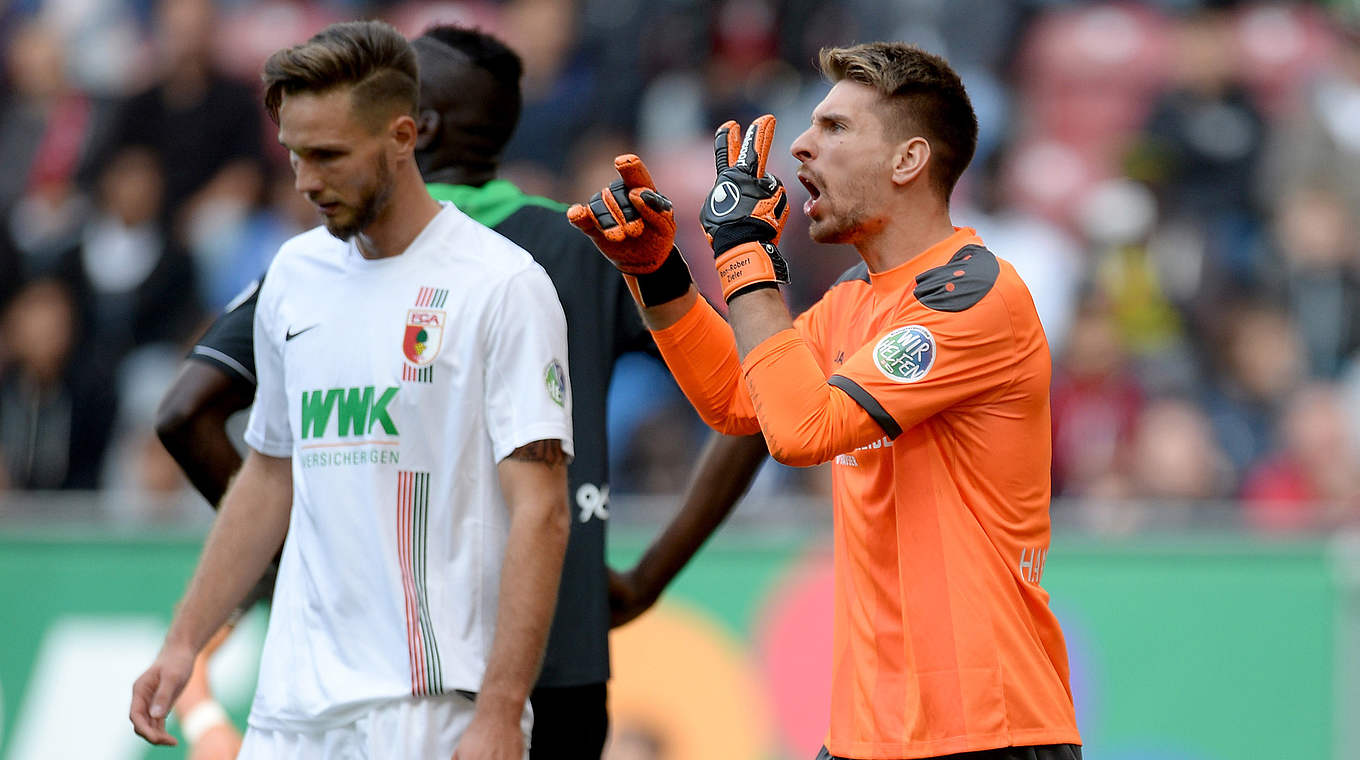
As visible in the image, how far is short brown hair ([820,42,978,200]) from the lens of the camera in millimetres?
→ 4027

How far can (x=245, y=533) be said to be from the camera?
4.21 m

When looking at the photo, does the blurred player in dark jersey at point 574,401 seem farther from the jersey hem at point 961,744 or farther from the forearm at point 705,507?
the jersey hem at point 961,744

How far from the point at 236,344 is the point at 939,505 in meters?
2.10

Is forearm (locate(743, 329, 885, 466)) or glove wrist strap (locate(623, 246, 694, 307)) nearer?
forearm (locate(743, 329, 885, 466))

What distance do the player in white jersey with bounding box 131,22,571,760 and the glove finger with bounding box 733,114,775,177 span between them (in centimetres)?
54

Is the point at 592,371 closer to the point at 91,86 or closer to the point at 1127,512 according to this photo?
the point at 1127,512

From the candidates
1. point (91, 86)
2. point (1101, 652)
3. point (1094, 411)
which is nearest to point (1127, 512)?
point (1101, 652)

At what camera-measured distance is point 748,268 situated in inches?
150

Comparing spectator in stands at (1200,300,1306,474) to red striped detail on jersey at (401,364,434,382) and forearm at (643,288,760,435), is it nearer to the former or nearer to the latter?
forearm at (643,288,760,435)

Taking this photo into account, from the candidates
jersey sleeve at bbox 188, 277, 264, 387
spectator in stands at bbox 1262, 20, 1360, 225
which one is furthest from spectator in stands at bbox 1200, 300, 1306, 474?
jersey sleeve at bbox 188, 277, 264, 387

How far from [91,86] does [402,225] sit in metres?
9.21

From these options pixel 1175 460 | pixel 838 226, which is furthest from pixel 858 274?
pixel 1175 460

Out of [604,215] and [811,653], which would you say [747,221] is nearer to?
[604,215]

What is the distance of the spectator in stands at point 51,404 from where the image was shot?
10023 millimetres
